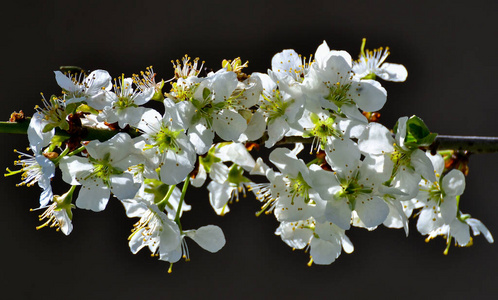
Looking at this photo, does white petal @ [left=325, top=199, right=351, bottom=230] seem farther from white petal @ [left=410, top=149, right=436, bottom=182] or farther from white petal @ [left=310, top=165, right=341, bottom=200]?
white petal @ [left=410, top=149, right=436, bottom=182]

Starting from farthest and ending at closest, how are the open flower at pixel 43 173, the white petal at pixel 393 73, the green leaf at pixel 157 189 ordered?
the white petal at pixel 393 73, the green leaf at pixel 157 189, the open flower at pixel 43 173

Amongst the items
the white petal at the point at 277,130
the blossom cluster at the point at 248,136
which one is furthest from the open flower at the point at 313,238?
the white petal at the point at 277,130

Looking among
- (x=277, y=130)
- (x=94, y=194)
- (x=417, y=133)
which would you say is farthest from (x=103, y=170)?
(x=417, y=133)

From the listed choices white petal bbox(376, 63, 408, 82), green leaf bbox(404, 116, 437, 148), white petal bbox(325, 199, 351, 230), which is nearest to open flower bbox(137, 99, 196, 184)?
white petal bbox(325, 199, 351, 230)

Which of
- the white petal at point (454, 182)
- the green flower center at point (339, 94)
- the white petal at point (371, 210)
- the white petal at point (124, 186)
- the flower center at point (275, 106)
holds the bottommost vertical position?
the white petal at point (454, 182)

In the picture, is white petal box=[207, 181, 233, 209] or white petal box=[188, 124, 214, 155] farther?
white petal box=[207, 181, 233, 209]

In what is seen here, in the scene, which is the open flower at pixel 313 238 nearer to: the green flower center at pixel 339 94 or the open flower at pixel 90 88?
the green flower center at pixel 339 94

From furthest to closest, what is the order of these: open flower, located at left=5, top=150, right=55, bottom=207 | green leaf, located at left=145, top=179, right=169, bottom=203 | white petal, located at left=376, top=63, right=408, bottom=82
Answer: white petal, located at left=376, top=63, right=408, bottom=82 → green leaf, located at left=145, top=179, right=169, bottom=203 → open flower, located at left=5, top=150, right=55, bottom=207

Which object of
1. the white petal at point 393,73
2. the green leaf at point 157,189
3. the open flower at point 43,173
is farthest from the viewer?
the white petal at point 393,73

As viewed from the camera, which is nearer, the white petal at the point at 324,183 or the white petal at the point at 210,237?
the white petal at the point at 324,183

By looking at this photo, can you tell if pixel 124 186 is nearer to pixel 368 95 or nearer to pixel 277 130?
pixel 277 130

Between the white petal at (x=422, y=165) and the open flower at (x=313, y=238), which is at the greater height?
the white petal at (x=422, y=165)
